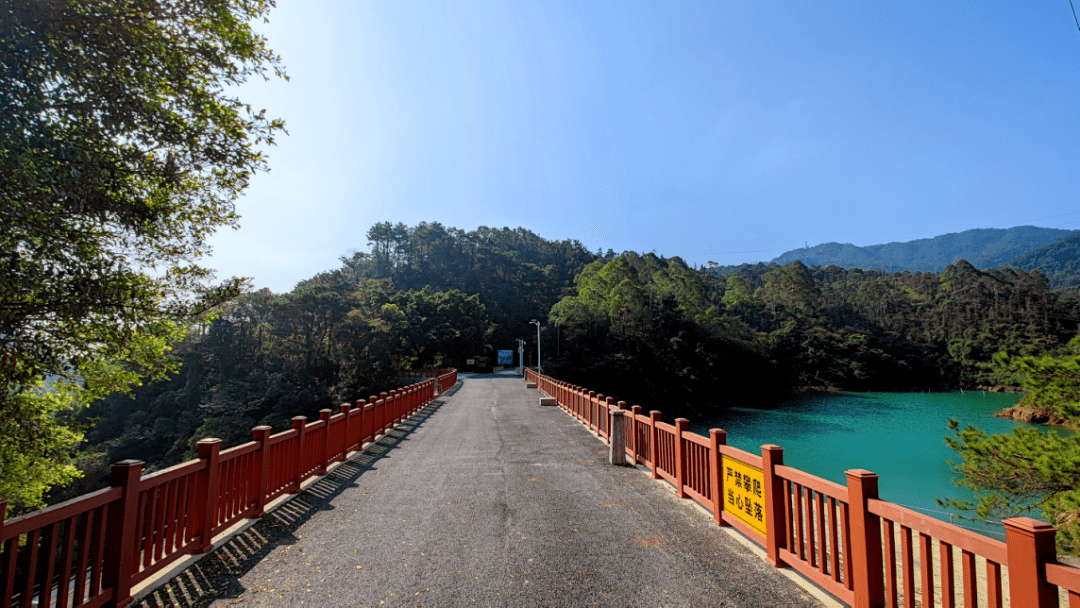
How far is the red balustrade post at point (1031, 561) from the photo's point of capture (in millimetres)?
2389

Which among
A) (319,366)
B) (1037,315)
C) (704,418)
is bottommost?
(704,418)

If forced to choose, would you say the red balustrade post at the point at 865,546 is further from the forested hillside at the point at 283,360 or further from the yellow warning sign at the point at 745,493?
the forested hillside at the point at 283,360

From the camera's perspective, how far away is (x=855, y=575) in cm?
361

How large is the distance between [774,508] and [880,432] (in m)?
49.9

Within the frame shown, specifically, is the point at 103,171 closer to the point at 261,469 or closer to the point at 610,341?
the point at 261,469

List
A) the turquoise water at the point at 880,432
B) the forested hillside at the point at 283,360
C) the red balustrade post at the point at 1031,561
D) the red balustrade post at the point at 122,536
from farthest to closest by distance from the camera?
the forested hillside at the point at 283,360, the turquoise water at the point at 880,432, the red balustrade post at the point at 122,536, the red balustrade post at the point at 1031,561

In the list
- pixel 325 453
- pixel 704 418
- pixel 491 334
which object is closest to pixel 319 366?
pixel 491 334

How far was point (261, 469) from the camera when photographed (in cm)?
596

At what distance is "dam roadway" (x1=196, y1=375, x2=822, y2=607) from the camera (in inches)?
157

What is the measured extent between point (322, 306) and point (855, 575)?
58946 millimetres

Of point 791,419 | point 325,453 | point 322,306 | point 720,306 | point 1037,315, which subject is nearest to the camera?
point 325,453

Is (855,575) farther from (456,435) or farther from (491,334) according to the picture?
(491,334)

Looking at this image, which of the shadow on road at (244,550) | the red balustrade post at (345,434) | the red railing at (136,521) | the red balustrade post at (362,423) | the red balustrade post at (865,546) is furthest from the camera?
the red balustrade post at (362,423)

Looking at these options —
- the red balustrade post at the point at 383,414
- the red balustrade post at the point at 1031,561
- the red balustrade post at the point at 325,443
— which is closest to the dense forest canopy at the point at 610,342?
the red balustrade post at the point at 383,414
